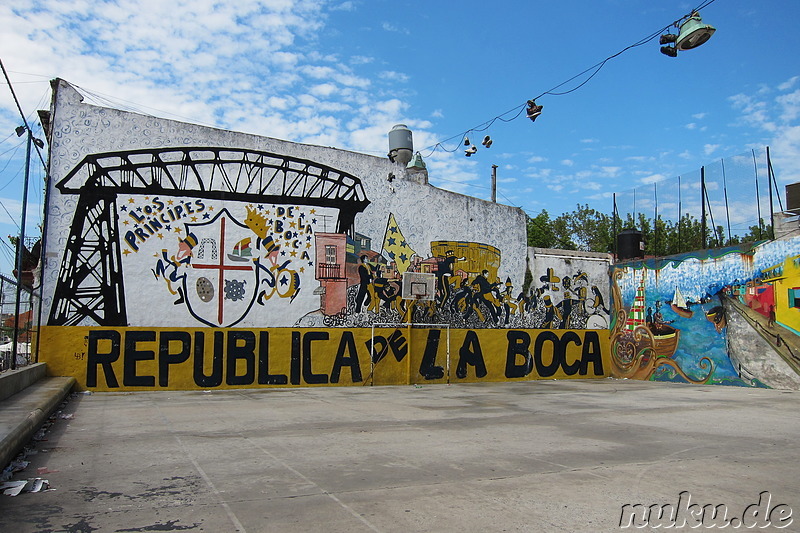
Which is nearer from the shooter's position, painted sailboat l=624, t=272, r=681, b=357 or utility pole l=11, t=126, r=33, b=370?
utility pole l=11, t=126, r=33, b=370

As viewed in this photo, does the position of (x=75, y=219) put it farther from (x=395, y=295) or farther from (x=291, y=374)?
(x=395, y=295)

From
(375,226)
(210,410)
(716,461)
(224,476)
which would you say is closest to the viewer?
(224,476)

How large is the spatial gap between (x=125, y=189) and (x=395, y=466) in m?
12.6

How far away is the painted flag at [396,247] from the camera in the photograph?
18734 millimetres

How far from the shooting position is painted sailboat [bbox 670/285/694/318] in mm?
18812

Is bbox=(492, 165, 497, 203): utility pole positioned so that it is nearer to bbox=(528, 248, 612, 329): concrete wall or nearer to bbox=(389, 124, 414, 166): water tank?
bbox=(528, 248, 612, 329): concrete wall

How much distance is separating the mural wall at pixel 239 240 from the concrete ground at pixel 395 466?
14.6 ft

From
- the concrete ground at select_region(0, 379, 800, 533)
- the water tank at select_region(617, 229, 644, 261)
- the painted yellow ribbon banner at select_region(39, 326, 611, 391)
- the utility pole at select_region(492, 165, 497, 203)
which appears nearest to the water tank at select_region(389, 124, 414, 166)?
the painted yellow ribbon banner at select_region(39, 326, 611, 391)

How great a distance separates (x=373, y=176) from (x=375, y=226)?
5.16ft

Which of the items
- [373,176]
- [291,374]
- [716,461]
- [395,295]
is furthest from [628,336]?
[716,461]

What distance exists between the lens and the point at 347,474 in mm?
6188

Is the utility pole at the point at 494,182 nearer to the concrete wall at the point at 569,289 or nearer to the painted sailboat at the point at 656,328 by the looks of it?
the concrete wall at the point at 569,289

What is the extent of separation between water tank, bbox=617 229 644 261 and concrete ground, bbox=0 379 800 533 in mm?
9816

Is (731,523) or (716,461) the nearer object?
(731,523)
